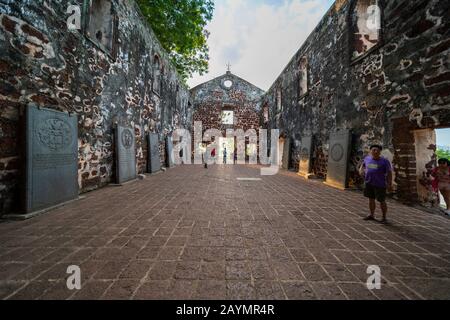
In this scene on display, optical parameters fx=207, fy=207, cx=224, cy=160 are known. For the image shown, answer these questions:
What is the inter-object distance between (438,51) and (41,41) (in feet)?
22.6

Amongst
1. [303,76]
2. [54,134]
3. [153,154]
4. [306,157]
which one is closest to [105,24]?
[54,134]

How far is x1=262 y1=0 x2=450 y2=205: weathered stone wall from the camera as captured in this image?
3764 millimetres

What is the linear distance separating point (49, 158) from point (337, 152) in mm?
7117

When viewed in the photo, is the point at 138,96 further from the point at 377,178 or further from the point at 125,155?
the point at 377,178

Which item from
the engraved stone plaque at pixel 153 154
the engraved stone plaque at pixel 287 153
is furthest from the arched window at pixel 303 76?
the engraved stone plaque at pixel 153 154

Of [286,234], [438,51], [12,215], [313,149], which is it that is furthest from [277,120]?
[12,215]

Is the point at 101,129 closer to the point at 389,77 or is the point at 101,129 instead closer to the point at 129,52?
the point at 129,52

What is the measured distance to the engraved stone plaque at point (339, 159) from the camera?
5984 millimetres

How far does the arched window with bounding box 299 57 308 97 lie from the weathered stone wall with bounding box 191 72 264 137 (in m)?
8.93

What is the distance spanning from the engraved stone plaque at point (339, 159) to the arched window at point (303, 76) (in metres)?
3.93

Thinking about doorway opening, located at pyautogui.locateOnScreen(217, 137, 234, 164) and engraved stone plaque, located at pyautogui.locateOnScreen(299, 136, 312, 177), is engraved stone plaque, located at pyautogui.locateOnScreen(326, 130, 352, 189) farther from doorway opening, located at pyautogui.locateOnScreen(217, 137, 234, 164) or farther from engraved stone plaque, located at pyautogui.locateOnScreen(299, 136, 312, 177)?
doorway opening, located at pyautogui.locateOnScreen(217, 137, 234, 164)

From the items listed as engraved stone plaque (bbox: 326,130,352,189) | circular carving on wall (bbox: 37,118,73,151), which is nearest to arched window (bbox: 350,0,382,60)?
engraved stone plaque (bbox: 326,130,352,189)

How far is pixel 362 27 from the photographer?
6039 millimetres

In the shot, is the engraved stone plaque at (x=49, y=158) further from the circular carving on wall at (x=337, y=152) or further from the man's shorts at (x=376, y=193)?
the circular carving on wall at (x=337, y=152)
